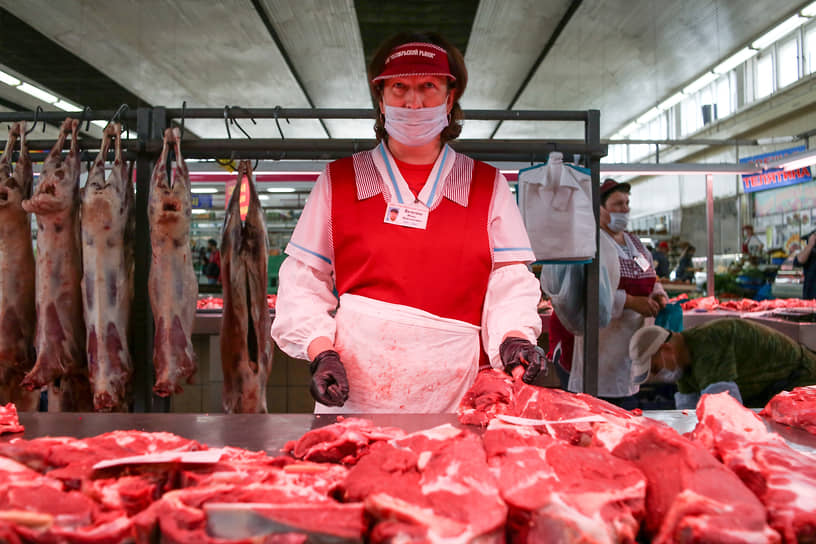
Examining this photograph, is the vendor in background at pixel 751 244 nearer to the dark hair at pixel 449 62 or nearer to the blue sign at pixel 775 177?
the blue sign at pixel 775 177

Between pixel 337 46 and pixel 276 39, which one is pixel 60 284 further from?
pixel 337 46

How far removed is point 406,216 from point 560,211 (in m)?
1.12

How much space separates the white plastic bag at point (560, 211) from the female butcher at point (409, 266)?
687 millimetres

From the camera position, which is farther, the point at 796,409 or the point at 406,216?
the point at 406,216

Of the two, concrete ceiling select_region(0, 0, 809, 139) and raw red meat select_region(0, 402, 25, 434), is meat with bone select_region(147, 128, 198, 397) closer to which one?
raw red meat select_region(0, 402, 25, 434)

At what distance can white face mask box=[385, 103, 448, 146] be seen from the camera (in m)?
2.16

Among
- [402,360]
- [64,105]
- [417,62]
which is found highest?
[64,105]

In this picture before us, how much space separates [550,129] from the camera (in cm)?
1248

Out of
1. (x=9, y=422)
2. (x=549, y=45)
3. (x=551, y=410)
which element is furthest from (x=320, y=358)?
(x=549, y=45)

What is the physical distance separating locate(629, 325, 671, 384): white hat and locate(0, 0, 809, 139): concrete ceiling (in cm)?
440

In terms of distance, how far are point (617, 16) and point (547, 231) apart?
207 inches

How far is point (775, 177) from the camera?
32.6 ft

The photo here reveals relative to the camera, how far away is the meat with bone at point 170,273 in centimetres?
262

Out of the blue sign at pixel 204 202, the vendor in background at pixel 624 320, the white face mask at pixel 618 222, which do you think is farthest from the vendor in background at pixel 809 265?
the blue sign at pixel 204 202
